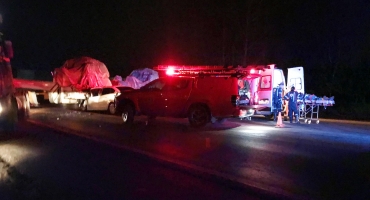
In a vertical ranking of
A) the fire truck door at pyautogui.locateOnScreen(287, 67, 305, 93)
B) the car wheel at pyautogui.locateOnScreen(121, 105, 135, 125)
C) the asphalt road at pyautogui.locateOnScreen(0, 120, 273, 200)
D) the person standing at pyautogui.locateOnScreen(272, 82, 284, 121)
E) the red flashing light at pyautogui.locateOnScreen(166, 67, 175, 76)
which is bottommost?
the asphalt road at pyautogui.locateOnScreen(0, 120, 273, 200)

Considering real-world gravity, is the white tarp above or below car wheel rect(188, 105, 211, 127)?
above

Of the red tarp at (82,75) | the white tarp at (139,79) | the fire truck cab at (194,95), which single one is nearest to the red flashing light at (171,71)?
the fire truck cab at (194,95)

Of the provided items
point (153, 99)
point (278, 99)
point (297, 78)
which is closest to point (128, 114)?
point (153, 99)

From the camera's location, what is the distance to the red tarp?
31500 millimetres

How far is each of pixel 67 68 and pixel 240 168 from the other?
24457mm

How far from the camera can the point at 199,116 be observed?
18266 millimetres

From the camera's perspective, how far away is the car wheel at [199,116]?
59.6 ft

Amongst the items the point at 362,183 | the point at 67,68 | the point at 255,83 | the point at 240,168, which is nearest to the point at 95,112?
the point at 67,68

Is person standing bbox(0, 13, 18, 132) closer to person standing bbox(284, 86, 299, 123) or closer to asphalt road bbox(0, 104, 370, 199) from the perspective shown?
asphalt road bbox(0, 104, 370, 199)

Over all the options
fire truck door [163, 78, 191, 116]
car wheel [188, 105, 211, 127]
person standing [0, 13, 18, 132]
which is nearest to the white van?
car wheel [188, 105, 211, 127]

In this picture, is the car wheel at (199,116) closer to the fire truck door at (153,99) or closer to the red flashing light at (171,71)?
the fire truck door at (153,99)

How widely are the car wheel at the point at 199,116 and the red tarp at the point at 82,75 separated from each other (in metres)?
14.4

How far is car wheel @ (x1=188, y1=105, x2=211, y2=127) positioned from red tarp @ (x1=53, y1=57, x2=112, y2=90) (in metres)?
14.4

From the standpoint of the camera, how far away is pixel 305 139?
1525cm
